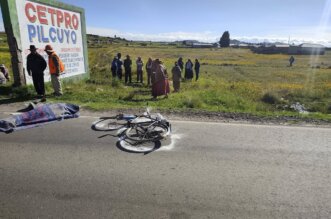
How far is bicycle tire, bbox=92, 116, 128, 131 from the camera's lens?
6.86m

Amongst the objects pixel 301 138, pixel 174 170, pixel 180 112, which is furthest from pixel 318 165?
pixel 180 112

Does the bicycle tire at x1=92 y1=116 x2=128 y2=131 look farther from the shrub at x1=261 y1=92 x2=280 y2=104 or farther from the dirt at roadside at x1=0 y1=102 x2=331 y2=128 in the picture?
the shrub at x1=261 y1=92 x2=280 y2=104

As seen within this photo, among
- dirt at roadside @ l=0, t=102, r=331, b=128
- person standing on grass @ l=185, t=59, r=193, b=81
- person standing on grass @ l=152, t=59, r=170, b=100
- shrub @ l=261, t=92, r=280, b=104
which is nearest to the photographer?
dirt at roadside @ l=0, t=102, r=331, b=128

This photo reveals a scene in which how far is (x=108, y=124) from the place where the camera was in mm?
7129

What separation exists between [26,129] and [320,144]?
6648 millimetres

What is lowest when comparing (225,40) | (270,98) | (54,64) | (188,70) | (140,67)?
(270,98)

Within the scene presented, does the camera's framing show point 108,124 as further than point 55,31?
No

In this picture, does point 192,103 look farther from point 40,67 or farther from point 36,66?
point 36,66

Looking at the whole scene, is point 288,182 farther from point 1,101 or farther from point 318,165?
point 1,101

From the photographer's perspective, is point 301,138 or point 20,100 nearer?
point 301,138

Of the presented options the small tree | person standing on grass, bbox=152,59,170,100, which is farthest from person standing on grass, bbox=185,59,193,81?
the small tree

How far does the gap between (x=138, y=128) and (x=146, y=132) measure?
33 centimetres

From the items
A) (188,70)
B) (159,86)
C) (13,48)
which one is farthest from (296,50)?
(13,48)

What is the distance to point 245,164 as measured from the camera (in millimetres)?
5164
